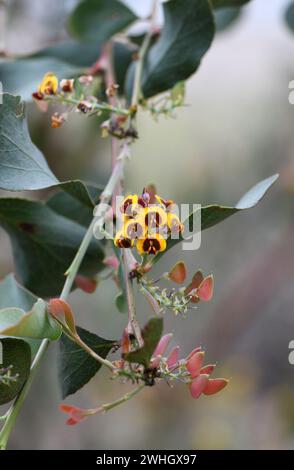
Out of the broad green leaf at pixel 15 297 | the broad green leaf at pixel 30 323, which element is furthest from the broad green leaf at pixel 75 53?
the broad green leaf at pixel 30 323

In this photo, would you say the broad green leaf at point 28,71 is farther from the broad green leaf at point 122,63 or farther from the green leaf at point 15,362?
the green leaf at point 15,362

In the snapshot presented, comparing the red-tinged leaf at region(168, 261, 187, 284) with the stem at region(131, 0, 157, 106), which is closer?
the red-tinged leaf at region(168, 261, 187, 284)

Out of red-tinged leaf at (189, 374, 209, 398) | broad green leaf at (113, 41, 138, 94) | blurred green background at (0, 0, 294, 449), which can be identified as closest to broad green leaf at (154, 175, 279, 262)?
red-tinged leaf at (189, 374, 209, 398)

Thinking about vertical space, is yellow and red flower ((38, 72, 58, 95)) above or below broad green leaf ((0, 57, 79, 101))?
below

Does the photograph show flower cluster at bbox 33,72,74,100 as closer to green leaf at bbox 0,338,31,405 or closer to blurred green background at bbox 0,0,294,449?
green leaf at bbox 0,338,31,405

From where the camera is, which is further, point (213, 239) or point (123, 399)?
point (213, 239)

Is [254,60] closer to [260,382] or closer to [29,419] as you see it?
[260,382]

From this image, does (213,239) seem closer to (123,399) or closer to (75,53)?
(75,53)

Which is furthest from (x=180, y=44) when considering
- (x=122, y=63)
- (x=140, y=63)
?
(x=122, y=63)
